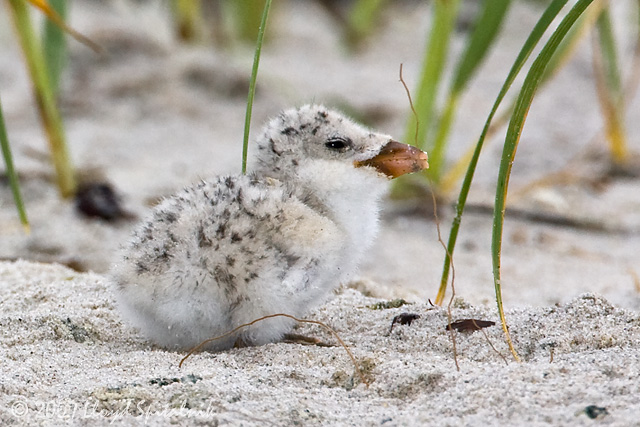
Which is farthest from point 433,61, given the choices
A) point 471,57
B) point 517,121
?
point 517,121

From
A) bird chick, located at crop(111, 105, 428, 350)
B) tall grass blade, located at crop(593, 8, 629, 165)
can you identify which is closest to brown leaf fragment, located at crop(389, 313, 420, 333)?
bird chick, located at crop(111, 105, 428, 350)

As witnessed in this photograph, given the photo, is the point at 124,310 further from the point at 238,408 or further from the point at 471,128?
the point at 471,128

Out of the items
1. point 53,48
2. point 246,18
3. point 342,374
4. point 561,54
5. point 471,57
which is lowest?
point 342,374

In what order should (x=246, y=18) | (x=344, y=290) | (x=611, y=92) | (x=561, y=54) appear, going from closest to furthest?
(x=344, y=290) < (x=561, y=54) < (x=611, y=92) < (x=246, y=18)

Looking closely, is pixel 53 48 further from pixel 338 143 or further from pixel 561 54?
pixel 561 54

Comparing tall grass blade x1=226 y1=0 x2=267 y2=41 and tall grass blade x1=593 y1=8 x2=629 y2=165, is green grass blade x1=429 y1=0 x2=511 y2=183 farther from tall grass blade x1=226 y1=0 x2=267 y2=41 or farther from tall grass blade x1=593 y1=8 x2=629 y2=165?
tall grass blade x1=226 y1=0 x2=267 y2=41

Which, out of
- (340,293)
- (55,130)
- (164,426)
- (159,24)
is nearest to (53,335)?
(164,426)
